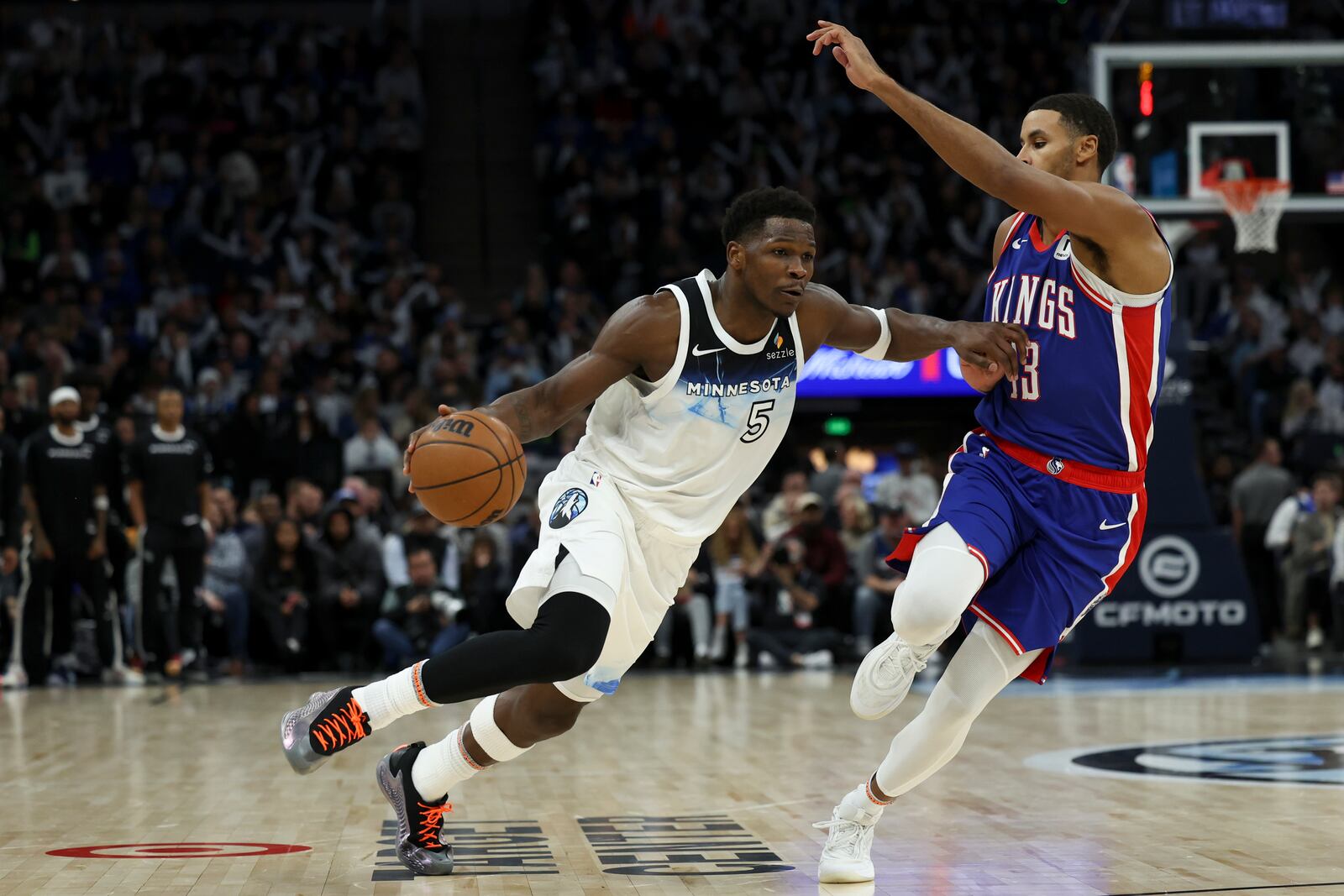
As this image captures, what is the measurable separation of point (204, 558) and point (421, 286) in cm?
549

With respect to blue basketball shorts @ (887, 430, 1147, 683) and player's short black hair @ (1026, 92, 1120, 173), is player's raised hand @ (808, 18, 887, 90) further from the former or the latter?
blue basketball shorts @ (887, 430, 1147, 683)

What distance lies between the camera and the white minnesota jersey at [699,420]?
471 cm

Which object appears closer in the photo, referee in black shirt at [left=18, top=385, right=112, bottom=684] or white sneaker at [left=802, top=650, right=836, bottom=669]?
referee in black shirt at [left=18, top=385, right=112, bottom=684]

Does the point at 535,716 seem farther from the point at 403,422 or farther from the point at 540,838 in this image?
the point at 403,422

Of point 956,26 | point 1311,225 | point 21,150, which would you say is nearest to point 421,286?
point 21,150

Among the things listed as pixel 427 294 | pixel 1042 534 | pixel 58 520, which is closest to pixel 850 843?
pixel 1042 534

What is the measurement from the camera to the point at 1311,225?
18.2m

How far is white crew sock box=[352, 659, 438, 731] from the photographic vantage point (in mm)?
4332

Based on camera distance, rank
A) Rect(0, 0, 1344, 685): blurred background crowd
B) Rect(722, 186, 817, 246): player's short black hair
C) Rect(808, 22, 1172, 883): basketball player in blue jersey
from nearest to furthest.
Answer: Rect(808, 22, 1172, 883): basketball player in blue jersey, Rect(722, 186, 817, 246): player's short black hair, Rect(0, 0, 1344, 685): blurred background crowd

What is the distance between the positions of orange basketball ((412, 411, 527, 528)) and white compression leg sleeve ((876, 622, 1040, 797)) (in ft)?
4.32

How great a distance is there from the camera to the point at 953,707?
451 cm

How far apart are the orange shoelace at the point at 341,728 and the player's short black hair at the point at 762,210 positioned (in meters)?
1.74

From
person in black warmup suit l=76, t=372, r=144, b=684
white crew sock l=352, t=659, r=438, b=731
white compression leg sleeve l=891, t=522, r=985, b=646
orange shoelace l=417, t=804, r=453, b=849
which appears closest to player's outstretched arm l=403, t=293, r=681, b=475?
white crew sock l=352, t=659, r=438, b=731

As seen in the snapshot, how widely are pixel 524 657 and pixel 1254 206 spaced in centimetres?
917
